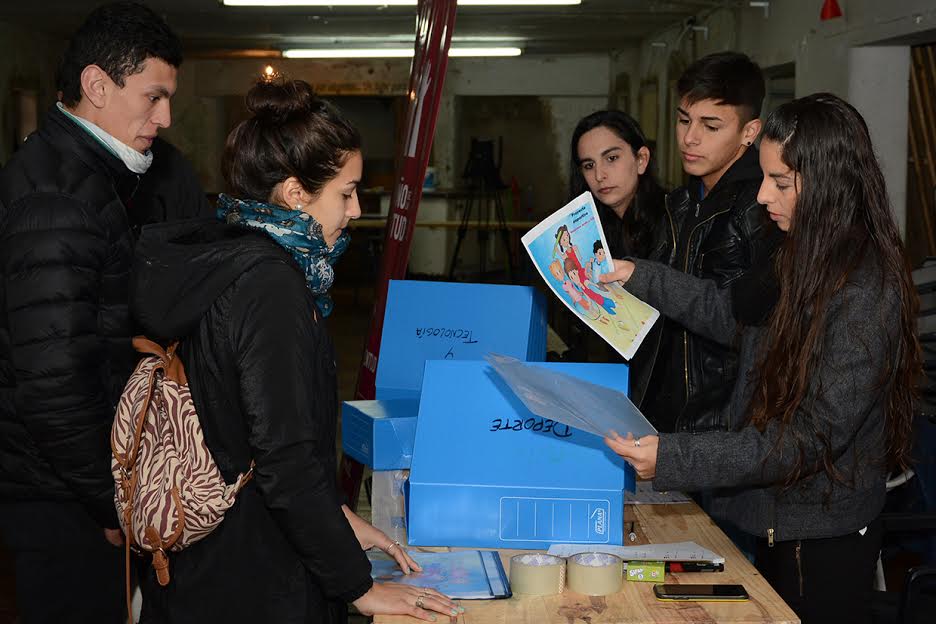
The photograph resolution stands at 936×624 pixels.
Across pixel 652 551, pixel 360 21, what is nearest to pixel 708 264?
pixel 652 551

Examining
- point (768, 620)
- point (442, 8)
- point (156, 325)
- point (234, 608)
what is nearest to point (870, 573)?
point (768, 620)

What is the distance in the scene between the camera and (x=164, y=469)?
148cm

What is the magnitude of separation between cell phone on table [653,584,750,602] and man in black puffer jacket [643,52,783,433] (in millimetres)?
565

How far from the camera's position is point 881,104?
561 centimetres

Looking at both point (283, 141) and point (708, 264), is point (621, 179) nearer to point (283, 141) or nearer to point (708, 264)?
point (708, 264)

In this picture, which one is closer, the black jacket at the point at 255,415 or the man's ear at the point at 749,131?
the black jacket at the point at 255,415

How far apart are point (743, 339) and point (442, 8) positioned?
73.8 inches

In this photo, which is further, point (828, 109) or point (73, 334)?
point (73, 334)

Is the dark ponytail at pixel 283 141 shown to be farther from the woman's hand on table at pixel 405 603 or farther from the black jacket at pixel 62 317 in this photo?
the woman's hand on table at pixel 405 603

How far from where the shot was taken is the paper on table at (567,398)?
1561 millimetres

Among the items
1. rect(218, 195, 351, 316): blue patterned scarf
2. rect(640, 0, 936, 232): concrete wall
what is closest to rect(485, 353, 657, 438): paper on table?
rect(218, 195, 351, 316): blue patterned scarf

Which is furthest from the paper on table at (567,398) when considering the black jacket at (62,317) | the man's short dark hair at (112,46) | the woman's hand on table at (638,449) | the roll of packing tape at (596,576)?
the man's short dark hair at (112,46)

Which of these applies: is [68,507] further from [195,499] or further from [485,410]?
[485,410]

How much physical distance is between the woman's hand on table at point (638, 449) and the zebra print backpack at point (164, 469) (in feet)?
1.90
